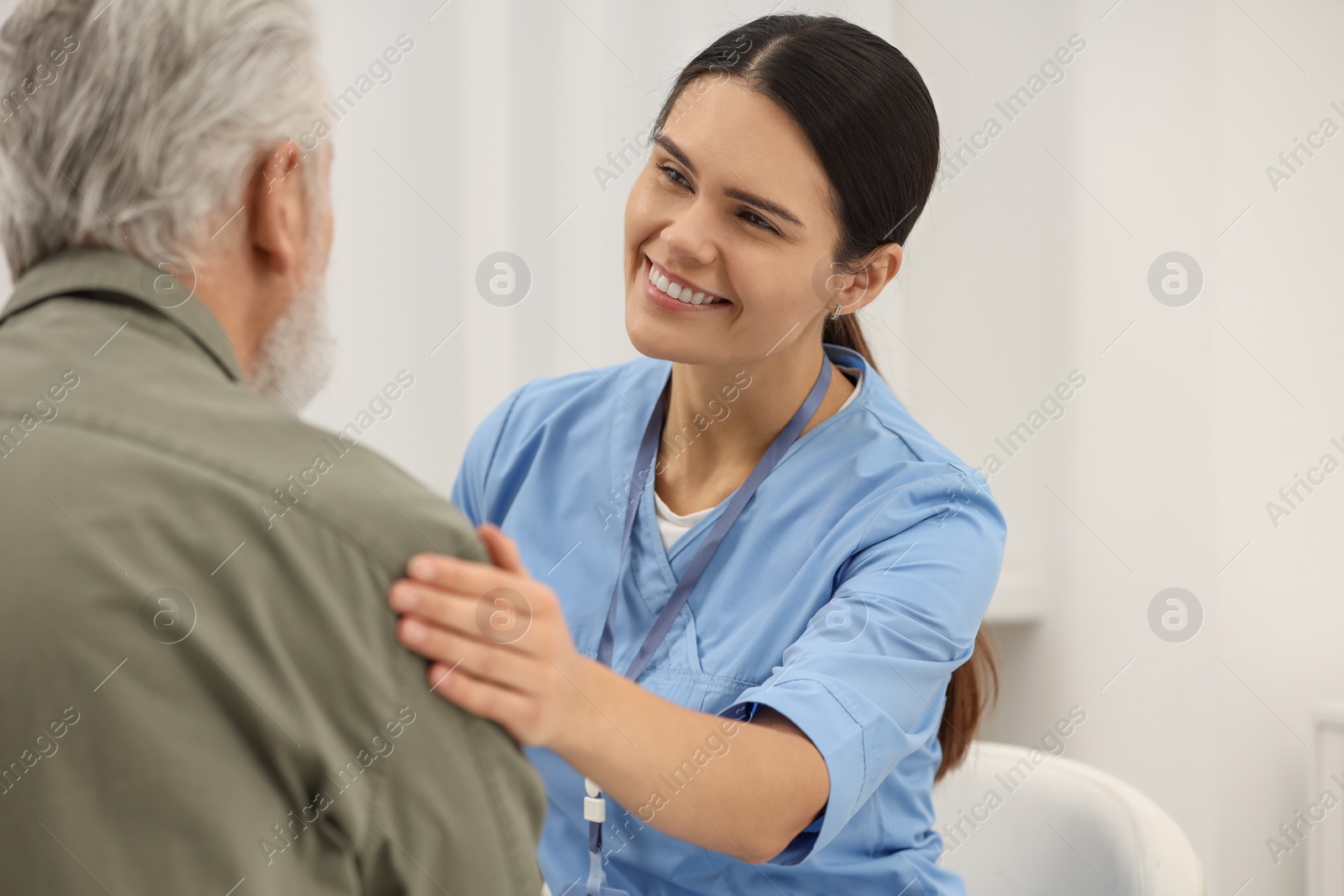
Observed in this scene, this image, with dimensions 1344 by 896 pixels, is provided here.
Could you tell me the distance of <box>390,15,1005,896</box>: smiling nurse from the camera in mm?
1026

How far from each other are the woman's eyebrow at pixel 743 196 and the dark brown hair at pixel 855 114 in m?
0.06

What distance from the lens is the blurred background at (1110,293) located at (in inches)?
75.2

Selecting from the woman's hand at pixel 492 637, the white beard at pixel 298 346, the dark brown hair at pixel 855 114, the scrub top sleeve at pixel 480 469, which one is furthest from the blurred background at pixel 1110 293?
the woman's hand at pixel 492 637

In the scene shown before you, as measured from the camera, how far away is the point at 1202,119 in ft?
6.68

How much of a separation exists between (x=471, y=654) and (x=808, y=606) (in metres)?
0.57

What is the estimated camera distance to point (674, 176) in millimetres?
1256

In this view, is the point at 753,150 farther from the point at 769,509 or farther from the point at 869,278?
the point at 769,509

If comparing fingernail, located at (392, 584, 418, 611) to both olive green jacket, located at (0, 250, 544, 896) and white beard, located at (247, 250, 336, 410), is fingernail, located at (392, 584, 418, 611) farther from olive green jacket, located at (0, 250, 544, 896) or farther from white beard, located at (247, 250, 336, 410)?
white beard, located at (247, 250, 336, 410)

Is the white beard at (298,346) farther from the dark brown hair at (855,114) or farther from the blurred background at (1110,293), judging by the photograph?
the blurred background at (1110,293)

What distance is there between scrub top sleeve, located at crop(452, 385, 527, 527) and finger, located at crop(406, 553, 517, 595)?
0.77 metres

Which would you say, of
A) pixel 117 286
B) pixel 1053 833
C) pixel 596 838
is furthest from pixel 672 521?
pixel 117 286

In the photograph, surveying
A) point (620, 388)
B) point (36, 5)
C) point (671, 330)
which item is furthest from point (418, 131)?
point (36, 5)

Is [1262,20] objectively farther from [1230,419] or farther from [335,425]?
[335,425]

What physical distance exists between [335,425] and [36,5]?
1.23 meters
